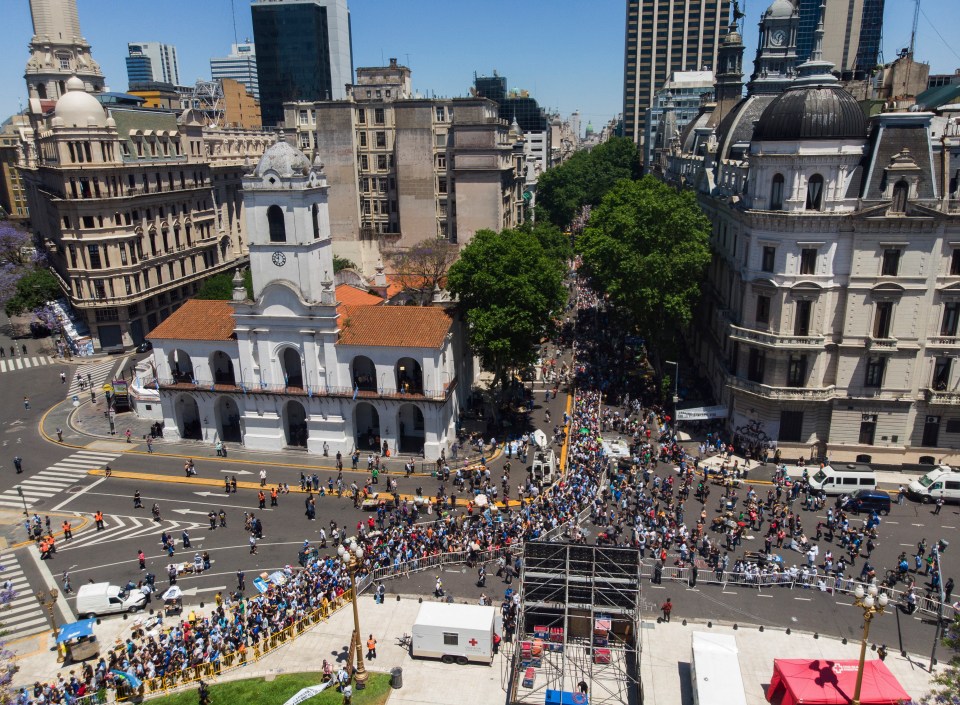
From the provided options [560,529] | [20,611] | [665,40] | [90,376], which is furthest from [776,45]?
[665,40]

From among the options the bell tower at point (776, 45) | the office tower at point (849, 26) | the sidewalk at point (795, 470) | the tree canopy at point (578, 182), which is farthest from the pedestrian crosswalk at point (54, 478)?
the office tower at point (849, 26)

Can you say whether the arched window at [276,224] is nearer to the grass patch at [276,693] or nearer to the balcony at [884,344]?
the grass patch at [276,693]

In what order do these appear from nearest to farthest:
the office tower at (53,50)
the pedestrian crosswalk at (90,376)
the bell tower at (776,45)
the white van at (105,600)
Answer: the white van at (105,600), the pedestrian crosswalk at (90,376), the bell tower at (776,45), the office tower at (53,50)

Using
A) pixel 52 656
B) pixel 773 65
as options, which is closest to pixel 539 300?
pixel 52 656

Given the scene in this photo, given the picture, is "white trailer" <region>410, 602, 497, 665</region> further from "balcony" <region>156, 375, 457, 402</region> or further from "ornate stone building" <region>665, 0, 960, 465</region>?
"ornate stone building" <region>665, 0, 960, 465</region>

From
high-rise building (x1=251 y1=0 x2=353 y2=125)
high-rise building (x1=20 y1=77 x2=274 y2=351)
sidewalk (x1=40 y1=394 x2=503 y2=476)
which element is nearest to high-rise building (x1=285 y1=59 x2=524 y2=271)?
high-rise building (x1=20 y1=77 x2=274 y2=351)

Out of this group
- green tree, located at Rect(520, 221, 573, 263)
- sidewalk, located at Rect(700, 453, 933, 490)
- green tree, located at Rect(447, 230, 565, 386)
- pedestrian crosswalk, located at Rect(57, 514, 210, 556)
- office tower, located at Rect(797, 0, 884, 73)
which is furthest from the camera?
office tower, located at Rect(797, 0, 884, 73)

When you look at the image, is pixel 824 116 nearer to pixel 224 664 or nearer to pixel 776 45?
pixel 776 45
